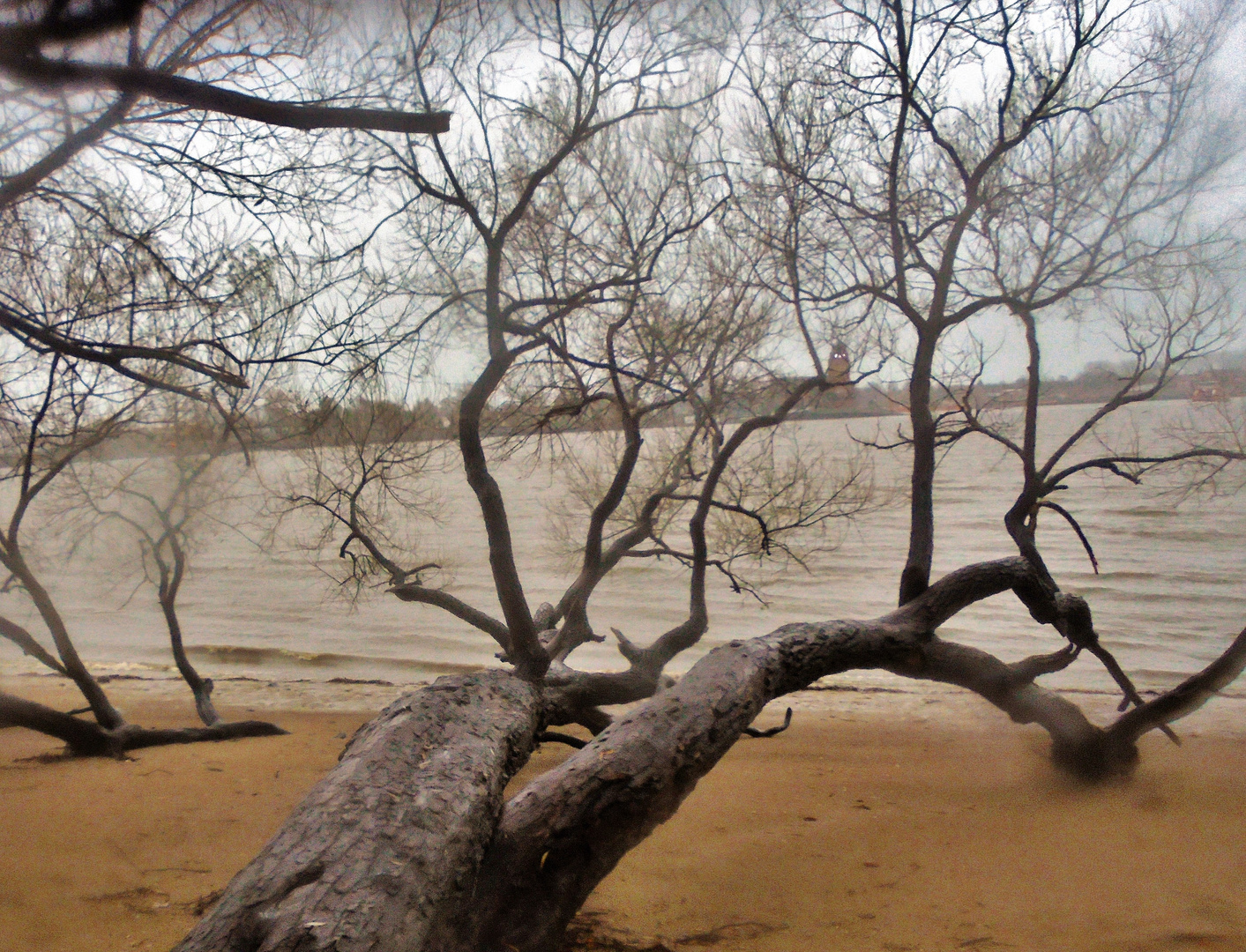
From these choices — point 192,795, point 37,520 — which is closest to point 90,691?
point 192,795

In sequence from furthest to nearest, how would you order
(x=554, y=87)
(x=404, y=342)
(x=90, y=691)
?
1. (x=90, y=691)
2. (x=554, y=87)
3. (x=404, y=342)

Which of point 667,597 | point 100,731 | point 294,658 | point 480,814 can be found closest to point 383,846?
point 480,814

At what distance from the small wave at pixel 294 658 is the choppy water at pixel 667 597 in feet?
0.08

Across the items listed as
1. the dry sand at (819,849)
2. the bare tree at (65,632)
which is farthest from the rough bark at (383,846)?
the bare tree at (65,632)

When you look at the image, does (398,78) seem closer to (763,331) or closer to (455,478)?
(763,331)

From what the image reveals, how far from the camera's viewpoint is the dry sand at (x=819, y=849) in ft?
8.13

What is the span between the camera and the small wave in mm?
8492

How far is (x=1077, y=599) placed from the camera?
3928 mm

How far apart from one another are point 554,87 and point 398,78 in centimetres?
116

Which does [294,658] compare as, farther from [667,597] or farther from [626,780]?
[626,780]

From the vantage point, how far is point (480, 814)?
1.96 meters

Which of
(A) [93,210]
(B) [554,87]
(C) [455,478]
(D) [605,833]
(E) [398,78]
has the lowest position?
(D) [605,833]

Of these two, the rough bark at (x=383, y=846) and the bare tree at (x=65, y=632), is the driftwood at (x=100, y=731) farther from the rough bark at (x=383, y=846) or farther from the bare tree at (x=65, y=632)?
the rough bark at (x=383, y=846)

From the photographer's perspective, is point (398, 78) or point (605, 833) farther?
point (398, 78)
